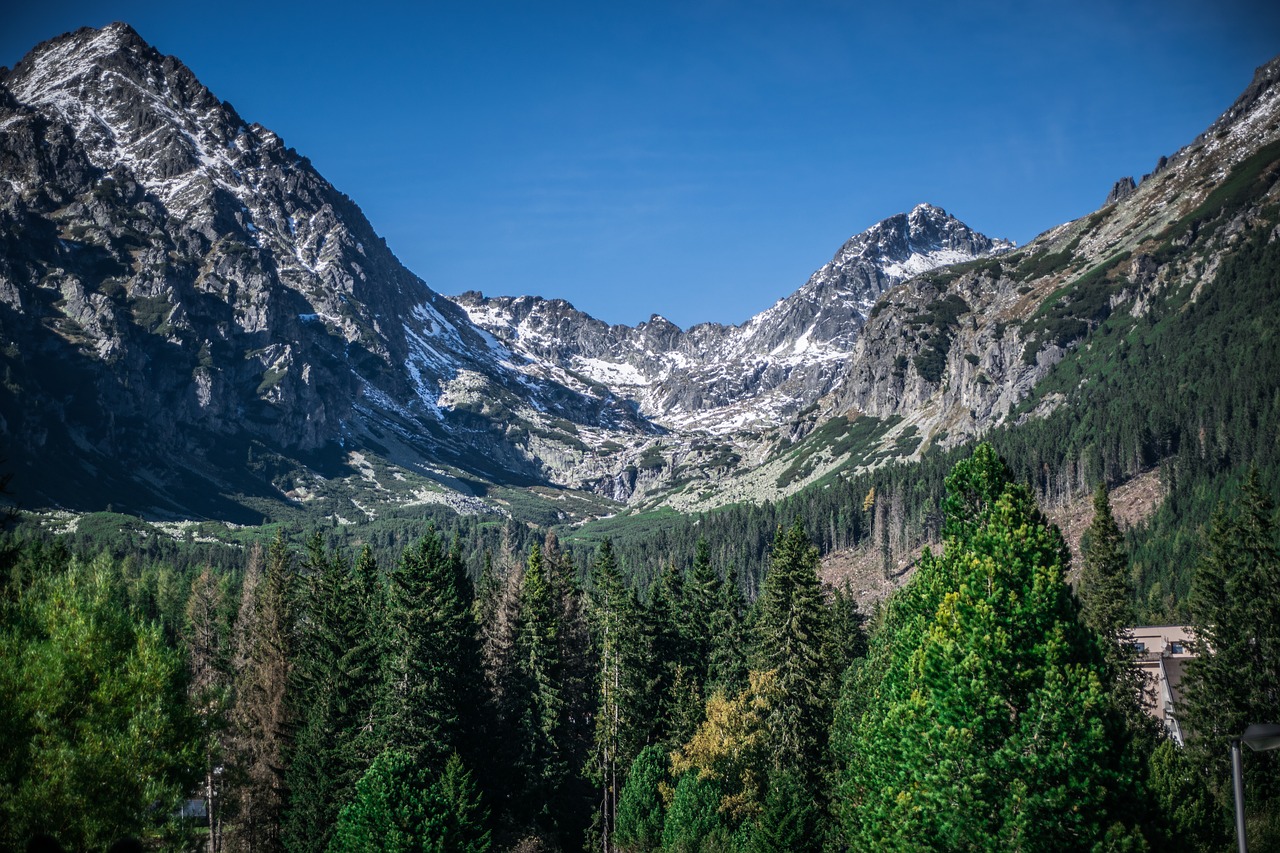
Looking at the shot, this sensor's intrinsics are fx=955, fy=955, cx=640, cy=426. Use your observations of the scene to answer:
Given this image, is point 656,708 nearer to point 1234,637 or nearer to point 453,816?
point 453,816

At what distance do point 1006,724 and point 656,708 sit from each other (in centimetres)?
5163

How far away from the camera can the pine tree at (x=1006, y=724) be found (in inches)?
1078

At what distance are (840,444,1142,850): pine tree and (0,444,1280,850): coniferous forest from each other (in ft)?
0.29

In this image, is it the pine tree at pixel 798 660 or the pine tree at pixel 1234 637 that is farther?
the pine tree at pixel 798 660

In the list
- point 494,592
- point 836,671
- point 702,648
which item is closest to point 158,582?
point 494,592

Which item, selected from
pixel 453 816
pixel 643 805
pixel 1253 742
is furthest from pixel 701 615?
pixel 1253 742

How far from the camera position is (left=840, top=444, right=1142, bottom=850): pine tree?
89.8ft

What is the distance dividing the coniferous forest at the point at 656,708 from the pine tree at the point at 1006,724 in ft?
0.29

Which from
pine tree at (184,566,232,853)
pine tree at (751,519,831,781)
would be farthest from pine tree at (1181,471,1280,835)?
pine tree at (184,566,232,853)

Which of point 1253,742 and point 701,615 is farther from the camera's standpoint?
point 701,615

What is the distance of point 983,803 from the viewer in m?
28.1

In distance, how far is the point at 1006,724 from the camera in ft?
94.3

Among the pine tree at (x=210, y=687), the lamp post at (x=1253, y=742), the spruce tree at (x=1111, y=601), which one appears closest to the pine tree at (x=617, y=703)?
the pine tree at (x=210, y=687)

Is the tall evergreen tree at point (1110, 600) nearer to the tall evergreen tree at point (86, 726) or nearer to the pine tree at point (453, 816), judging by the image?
the pine tree at point (453, 816)
